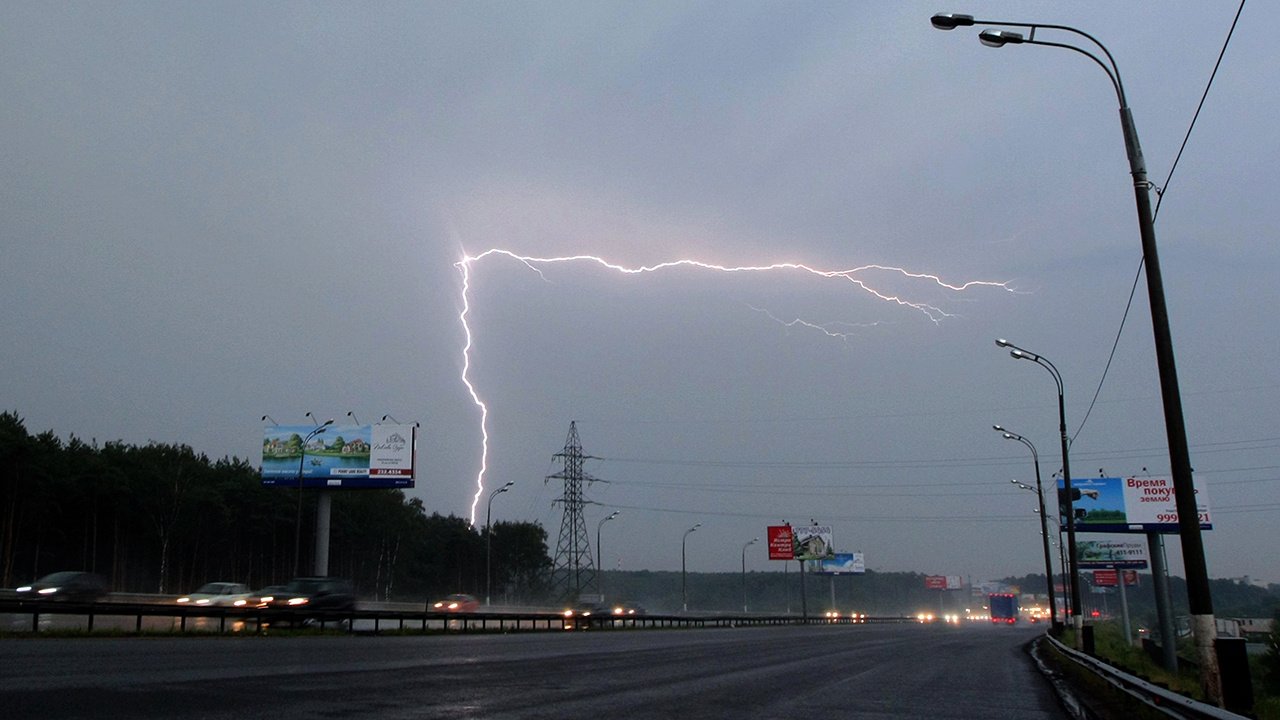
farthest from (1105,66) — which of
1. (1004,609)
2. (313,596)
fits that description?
(1004,609)

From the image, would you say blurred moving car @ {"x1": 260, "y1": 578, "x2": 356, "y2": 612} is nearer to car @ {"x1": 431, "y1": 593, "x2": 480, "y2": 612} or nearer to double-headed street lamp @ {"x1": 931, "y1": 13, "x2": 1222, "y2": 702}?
car @ {"x1": 431, "y1": 593, "x2": 480, "y2": 612}

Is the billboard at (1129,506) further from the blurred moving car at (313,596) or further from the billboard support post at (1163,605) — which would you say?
the blurred moving car at (313,596)

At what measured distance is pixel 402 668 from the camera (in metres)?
17.2

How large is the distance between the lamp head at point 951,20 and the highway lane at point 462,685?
9.70m

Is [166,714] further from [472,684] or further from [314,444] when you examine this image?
[314,444]

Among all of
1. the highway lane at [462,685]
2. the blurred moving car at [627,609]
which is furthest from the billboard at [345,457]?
the highway lane at [462,685]

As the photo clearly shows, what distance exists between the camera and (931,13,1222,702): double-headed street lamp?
447 inches

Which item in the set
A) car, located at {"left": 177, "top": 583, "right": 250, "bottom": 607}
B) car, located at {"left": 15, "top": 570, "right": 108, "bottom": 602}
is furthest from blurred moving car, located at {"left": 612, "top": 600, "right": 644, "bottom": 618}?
car, located at {"left": 15, "top": 570, "right": 108, "bottom": 602}

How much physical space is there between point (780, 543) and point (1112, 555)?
45656 millimetres

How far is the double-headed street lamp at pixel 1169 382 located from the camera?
1136 cm

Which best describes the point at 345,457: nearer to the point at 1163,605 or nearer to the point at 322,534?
the point at 322,534

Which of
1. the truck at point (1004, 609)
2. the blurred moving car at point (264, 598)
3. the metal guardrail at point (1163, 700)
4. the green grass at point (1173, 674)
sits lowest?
the truck at point (1004, 609)

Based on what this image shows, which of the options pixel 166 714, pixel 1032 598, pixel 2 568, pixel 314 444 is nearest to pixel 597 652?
pixel 166 714

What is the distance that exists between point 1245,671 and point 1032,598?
188 m
